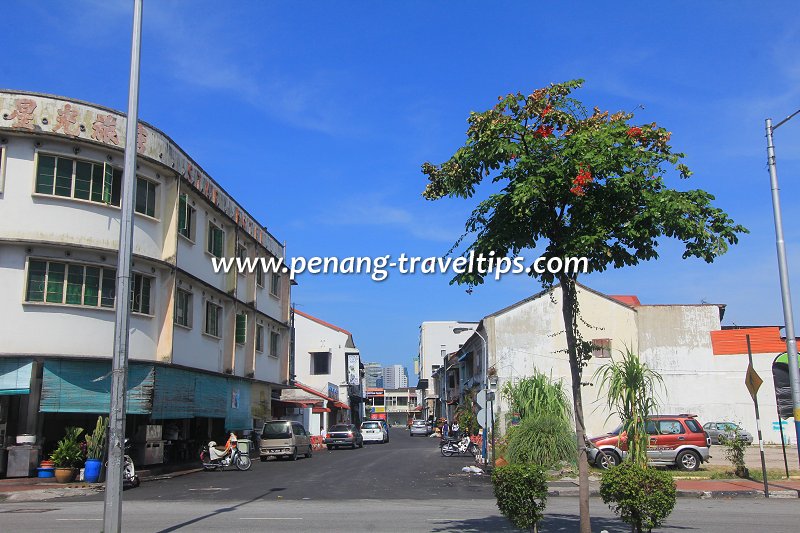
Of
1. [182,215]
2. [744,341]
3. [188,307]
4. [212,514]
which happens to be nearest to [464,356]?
[744,341]

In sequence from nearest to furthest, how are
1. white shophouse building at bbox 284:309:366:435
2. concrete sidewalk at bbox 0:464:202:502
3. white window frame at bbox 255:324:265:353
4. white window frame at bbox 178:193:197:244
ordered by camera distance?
concrete sidewalk at bbox 0:464:202:502 < white window frame at bbox 178:193:197:244 < white window frame at bbox 255:324:265:353 < white shophouse building at bbox 284:309:366:435

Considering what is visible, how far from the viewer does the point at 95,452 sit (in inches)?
822

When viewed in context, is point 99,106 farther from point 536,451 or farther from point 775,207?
point 775,207

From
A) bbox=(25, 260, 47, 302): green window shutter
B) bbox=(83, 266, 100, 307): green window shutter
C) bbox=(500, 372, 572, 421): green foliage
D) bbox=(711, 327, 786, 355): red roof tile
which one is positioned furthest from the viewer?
bbox=(711, 327, 786, 355): red roof tile

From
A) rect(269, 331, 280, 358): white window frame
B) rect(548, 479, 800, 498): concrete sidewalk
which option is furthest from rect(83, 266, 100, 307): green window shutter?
rect(269, 331, 280, 358): white window frame

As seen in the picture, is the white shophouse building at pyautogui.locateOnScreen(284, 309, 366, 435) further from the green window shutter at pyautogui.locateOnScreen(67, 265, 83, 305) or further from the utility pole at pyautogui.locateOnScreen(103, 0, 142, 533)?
the utility pole at pyautogui.locateOnScreen(103, 0, 142, 533)

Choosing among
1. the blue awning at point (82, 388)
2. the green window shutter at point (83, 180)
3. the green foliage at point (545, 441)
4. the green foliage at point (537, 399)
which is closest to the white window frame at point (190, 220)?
the green window shutter at point (83, 180)

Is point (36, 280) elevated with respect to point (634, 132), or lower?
elevated

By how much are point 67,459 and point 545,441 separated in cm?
1422

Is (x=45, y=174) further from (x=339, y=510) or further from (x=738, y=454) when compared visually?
(x=738, y=454)

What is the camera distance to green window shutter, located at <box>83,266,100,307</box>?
22.0m

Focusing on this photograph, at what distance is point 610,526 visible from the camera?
38.7 feet

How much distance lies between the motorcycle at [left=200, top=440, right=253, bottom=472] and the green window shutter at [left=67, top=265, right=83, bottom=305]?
8051mm

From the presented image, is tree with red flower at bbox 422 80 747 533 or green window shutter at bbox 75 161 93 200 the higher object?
green window shutter at bbox 75 161 93 200
